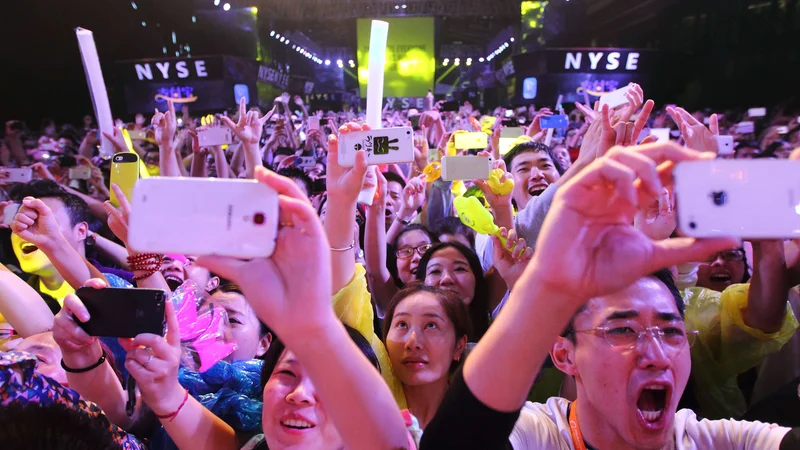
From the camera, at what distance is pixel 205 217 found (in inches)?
28.8

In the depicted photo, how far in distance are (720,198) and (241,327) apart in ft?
5.60

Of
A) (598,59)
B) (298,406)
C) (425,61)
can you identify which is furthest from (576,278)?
(425,61)

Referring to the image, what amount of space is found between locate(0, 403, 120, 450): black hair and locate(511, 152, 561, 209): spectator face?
233cm

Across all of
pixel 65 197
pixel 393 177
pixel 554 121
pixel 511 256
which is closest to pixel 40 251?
pixel 65 197

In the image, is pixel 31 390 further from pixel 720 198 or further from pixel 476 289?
pixel 476 289

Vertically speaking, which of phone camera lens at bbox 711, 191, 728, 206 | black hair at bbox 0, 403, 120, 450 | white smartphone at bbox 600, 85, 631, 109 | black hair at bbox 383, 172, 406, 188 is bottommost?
black hair at bbox 0, 403, 120, 450

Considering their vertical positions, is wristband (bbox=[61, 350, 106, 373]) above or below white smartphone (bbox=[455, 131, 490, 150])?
below

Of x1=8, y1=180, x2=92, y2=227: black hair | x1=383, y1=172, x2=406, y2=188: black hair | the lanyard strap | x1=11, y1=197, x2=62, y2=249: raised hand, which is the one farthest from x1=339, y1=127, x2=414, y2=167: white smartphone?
x1=383, y1=172, x2=406, y2=188: black hair

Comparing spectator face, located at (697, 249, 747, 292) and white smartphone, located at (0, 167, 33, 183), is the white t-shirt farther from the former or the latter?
white smartphone, located at (0, 167, 33, 183)

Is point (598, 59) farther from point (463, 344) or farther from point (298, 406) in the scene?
point (298, 406)

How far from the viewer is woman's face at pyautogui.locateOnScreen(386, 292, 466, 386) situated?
5.82 feet

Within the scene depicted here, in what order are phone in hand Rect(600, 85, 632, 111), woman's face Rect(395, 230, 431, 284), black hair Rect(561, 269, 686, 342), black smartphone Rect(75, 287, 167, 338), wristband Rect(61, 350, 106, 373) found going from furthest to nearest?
woman's face Rect(395, 230, 431, 284) → phone in hand Rect(600, 85, 632, 111) → black hair Rect(561, 269, 686, 342) → wristband Rect(61, 350, 106, 373) → black smartphone Rect(75, 287, 167, 338)

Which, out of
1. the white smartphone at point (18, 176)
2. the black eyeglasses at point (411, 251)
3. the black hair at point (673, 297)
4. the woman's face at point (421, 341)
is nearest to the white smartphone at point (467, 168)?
the black eyeglasses at point (411, 251)

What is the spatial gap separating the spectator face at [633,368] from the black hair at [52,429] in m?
1.05
